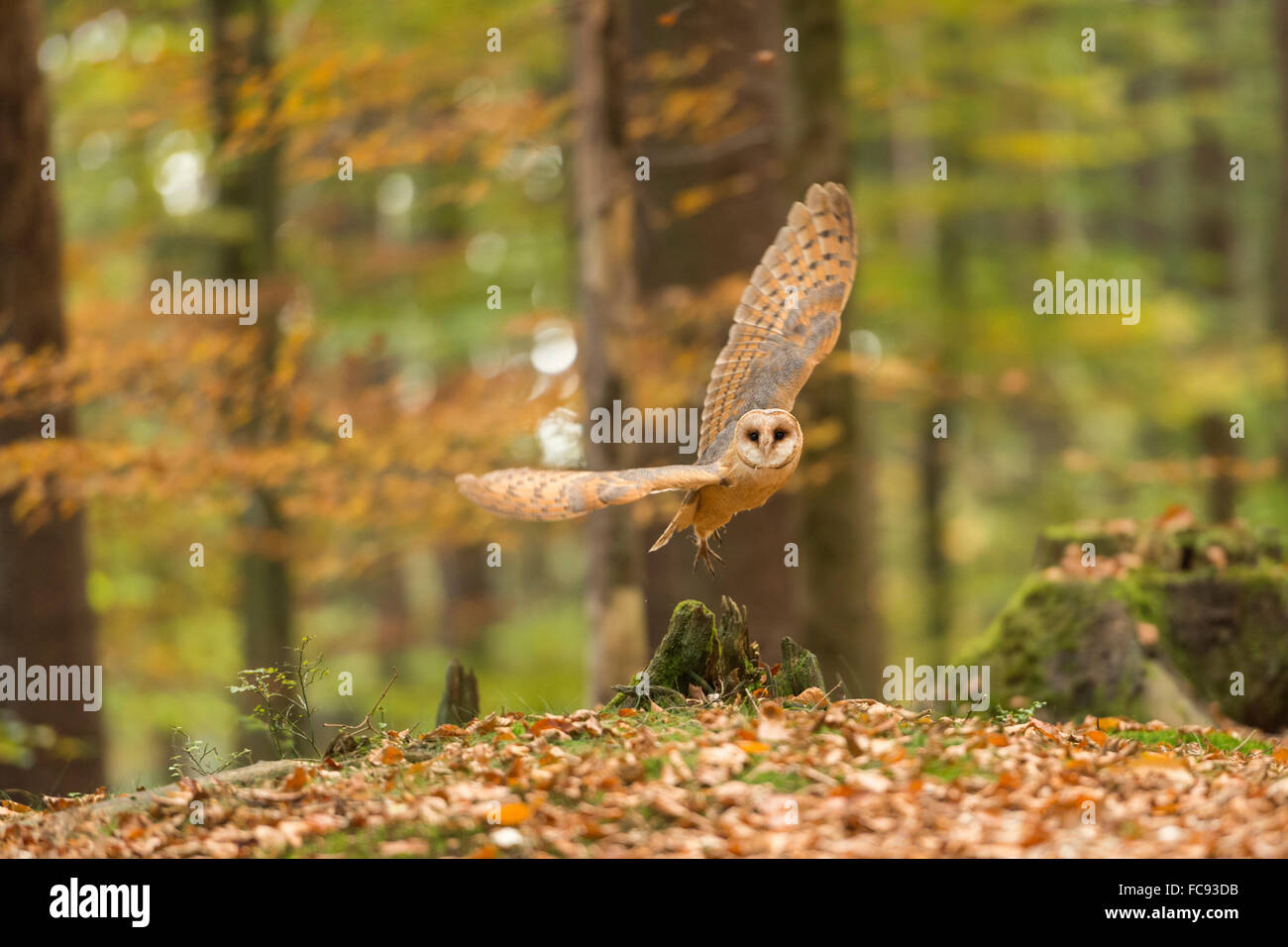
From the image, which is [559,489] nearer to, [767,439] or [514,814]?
[767,439]

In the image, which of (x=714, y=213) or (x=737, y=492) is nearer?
(x=737, y=492)

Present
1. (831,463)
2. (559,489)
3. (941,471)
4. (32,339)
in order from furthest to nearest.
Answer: (941,471)
(831,463)
(32,339)
(559,489)

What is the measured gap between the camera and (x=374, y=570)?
1518cm

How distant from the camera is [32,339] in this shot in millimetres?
8984

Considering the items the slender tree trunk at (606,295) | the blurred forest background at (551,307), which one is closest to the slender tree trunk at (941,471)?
the blurred forest background at (551,307)

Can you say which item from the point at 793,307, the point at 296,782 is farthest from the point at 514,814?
the point at 793,307

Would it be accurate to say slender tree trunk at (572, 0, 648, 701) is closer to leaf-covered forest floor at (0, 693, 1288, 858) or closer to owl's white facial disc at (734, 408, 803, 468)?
leaf-covered forest floor at (0, 693, 1288, 858)

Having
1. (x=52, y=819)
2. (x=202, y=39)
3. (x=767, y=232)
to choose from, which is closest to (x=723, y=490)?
(x=52, y=819)

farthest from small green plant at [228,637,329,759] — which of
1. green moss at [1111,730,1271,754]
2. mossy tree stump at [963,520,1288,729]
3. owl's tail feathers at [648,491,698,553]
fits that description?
mossy tree stump at [963,520,1288,729]

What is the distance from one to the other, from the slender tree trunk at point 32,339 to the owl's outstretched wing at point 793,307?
617 centimetres

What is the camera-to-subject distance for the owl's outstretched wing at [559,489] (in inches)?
167

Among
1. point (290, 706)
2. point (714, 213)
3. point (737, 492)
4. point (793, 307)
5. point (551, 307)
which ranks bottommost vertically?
point (290, 706)

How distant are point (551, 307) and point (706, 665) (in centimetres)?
747
